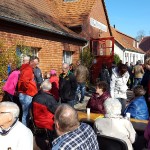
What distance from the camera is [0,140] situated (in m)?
3.41

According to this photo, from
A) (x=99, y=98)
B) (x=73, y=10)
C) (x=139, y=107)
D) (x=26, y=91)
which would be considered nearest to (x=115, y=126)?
(x=139, y=107)

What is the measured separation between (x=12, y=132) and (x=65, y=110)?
81 centimetres

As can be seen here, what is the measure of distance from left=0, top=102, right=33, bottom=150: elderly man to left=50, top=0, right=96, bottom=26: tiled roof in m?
12.9

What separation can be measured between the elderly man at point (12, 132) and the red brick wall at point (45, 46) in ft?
20.2

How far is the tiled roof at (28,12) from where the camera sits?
10.0 m

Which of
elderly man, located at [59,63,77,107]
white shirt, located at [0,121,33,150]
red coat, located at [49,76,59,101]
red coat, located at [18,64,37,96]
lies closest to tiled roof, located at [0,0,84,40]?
red coat, located at [49,76,59,101]

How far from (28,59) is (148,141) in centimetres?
408

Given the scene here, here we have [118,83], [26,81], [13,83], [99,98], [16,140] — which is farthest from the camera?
[13,83]

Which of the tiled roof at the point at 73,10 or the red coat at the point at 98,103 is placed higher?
the tiled roof at the point at 73,10

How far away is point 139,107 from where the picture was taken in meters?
5.65

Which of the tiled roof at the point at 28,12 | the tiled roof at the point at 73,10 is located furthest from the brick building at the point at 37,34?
the tiled roof at the point at 73,10

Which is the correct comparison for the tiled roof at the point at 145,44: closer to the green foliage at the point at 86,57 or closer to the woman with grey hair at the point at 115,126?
the green foliage at the point at 86,57

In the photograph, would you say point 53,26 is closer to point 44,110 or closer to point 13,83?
point 13,83

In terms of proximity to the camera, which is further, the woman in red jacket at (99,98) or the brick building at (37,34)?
the brick building at (37,34)
